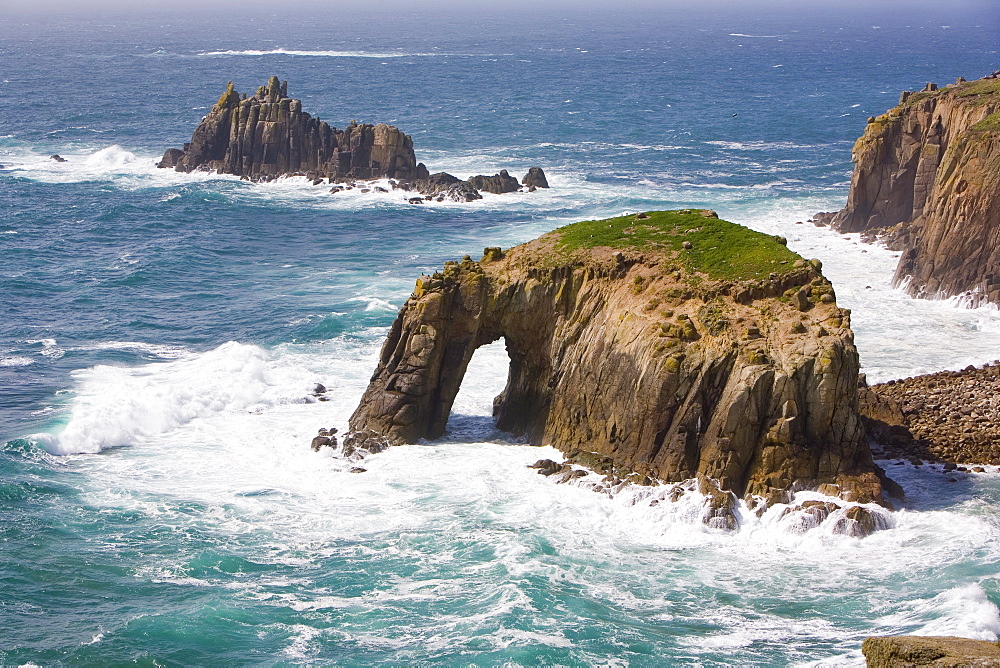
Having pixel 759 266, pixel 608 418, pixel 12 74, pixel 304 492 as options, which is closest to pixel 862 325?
pixel 759 266

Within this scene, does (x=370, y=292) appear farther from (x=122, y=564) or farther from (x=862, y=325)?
(x=122, y=564)

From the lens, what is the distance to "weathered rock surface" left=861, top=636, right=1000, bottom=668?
66.5 ft

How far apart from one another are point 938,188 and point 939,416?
23679mm

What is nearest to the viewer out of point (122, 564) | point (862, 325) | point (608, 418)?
point (122, 564)

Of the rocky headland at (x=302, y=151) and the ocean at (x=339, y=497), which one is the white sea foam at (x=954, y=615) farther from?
the rocky headland at (x=302, y=151)

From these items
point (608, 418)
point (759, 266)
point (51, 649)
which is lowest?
point (51, 649)

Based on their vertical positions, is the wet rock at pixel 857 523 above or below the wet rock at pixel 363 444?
above

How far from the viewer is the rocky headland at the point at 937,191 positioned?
6425cm

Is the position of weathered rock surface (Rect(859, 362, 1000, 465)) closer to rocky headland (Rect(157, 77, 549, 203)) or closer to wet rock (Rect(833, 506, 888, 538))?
wet rock (Rect(833, 506, 888, 538))

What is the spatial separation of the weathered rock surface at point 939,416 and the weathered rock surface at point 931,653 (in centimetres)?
2417

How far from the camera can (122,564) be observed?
38844mm

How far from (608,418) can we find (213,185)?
242 ft

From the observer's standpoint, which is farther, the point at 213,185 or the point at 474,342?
the point at 213,185

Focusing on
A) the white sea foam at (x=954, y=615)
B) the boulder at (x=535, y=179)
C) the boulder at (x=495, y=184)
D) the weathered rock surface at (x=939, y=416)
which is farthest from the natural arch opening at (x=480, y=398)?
the boulder at (x=535, y=179)
